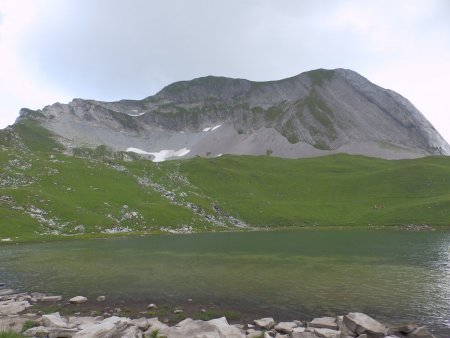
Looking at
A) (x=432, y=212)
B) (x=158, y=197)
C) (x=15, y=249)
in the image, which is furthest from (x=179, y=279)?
(x=432, y=212)

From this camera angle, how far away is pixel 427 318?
26.0 meters

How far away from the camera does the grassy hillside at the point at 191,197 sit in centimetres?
9569

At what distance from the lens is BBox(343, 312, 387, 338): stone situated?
73.9ft

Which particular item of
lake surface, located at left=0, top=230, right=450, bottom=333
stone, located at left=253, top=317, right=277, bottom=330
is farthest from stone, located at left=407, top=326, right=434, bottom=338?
stone, located at left=253, top=317, right=277, bottom=330

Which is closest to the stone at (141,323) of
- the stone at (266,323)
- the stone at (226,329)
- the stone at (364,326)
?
the stone at (226,329)

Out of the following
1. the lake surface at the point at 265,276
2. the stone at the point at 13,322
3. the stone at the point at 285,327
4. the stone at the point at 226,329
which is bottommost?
the lake surface at the point at 265,276

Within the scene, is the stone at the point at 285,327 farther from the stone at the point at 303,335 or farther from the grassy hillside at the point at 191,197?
the grassy hillside at the point at 191,197

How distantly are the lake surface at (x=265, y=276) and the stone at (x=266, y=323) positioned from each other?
177cm

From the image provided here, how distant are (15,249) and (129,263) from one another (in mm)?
28747

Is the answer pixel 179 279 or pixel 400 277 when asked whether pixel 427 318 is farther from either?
pixel 179 279

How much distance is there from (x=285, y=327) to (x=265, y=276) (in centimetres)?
1627

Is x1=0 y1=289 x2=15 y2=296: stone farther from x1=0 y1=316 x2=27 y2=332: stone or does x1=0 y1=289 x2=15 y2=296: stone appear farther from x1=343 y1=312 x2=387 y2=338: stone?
x1=343 y1=312 x2=387 y2=338: stone

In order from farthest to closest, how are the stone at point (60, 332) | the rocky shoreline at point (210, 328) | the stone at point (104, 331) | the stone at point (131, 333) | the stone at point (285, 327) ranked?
the stone at point (285, 327) → the stone at point (60, 332) → the rocky shoreline at point (210, 328) → the stone at point (104, 331) → the stone at point (131, 333)

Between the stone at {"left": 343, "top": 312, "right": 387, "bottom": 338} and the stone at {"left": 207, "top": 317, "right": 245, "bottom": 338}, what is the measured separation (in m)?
6.51
